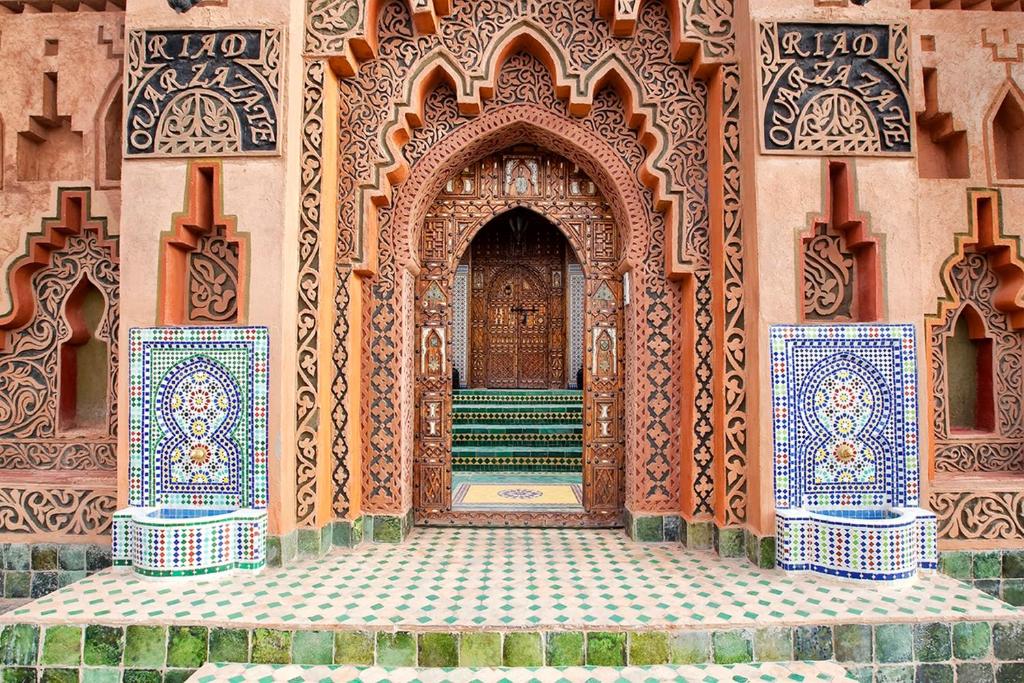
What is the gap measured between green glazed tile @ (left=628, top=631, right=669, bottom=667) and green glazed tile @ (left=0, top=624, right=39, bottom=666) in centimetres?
259

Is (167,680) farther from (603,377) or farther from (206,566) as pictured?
(603,377)

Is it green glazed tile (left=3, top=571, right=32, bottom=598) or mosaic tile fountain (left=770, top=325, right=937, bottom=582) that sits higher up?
mosaic tile fountain (left=770, top=325, right=937, bottom=582)

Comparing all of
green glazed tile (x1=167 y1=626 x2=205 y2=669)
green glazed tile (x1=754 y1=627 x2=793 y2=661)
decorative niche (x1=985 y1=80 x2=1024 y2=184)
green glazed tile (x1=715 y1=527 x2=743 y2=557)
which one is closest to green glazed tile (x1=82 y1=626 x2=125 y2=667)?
green glazed tile (x1=167 y1=626 x2=205 y2=669)

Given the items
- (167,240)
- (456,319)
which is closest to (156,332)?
(167,240)

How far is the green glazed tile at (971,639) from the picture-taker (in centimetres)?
271

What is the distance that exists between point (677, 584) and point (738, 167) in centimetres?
237

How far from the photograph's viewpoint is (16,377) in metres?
4.06

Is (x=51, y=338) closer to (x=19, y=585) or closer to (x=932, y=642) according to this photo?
(x=19, y=585)

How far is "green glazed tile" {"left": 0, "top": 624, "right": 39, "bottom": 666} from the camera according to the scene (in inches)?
105

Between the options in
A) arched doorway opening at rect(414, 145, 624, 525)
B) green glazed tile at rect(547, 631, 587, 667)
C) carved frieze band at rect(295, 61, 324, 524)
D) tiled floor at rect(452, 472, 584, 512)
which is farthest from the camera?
tiled floor at rect(452, 472, 584, 512)

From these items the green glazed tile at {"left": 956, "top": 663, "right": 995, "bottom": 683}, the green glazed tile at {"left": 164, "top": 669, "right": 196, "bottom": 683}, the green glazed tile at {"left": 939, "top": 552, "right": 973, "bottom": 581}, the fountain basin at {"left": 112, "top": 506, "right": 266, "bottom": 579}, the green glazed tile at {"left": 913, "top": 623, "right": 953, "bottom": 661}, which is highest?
the fountain basin at {"left": 112, "top": 506, "right": 266, "bottom": 579}

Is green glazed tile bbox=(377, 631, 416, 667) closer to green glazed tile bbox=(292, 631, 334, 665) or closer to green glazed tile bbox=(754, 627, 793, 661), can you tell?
green glazed tile bbox=(292, 631, 334, 665)

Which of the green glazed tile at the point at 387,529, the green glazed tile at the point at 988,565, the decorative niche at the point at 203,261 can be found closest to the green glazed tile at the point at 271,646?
the green glazed tile at the point at 387,529

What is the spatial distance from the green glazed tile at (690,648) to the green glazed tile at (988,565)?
206 cm
